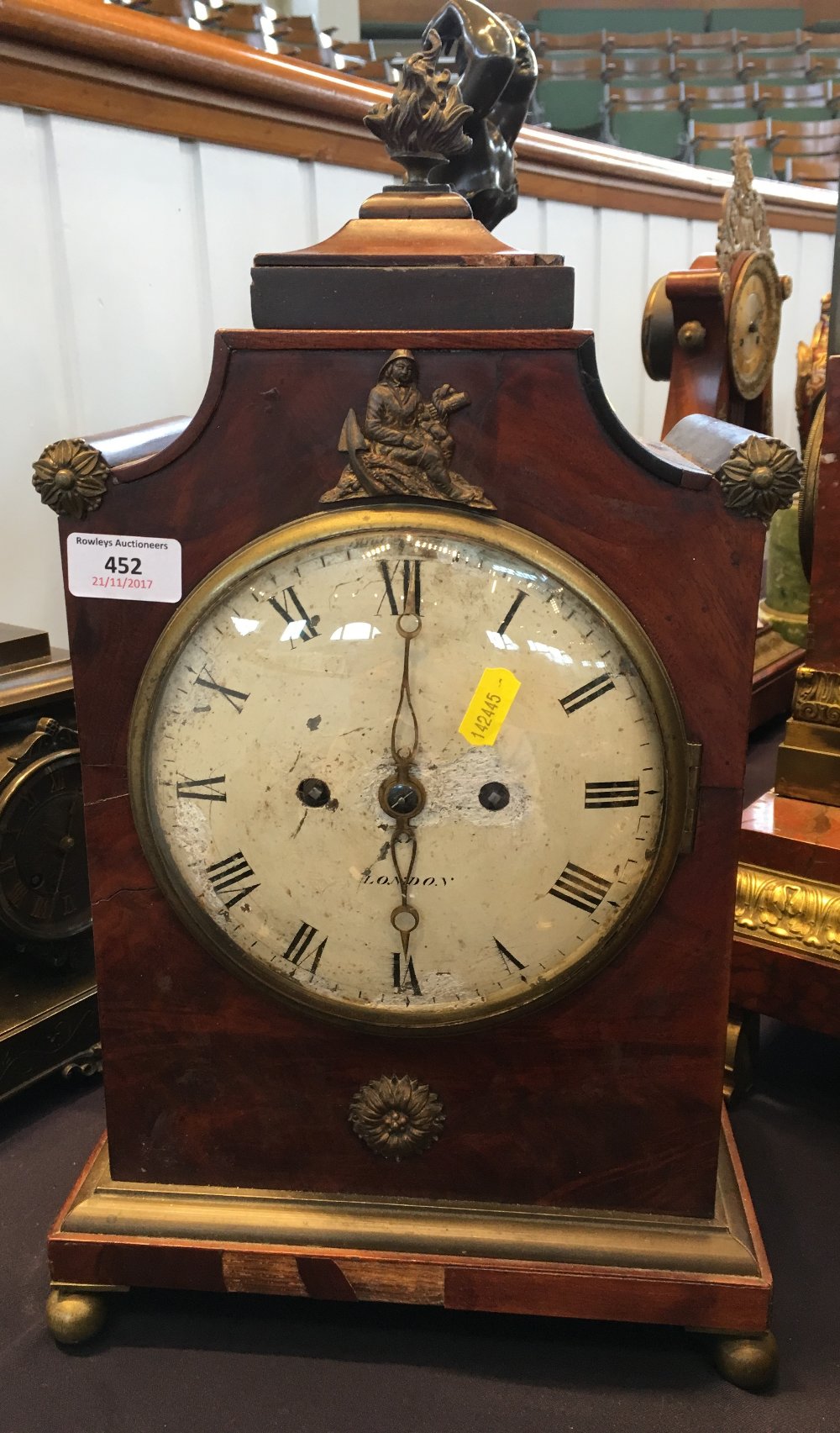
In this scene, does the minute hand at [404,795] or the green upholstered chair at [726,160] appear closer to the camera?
the minute hand at [404,795]

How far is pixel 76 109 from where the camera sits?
4.97 ft

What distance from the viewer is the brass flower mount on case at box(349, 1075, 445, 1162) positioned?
0.86m

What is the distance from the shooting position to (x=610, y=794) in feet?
2.58

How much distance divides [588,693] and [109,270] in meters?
1.19

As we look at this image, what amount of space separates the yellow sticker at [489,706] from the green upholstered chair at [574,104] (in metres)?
4.95

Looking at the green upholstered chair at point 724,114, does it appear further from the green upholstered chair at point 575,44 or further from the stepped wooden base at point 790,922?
the stepped wooden base at point 790,922

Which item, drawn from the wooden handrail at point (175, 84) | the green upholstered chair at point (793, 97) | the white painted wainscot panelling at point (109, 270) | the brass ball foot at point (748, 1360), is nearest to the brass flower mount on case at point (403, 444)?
the brass ball foot at point (748, 1360)

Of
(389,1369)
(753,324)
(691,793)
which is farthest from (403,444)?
(753,324)

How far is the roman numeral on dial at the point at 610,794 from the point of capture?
0.79m

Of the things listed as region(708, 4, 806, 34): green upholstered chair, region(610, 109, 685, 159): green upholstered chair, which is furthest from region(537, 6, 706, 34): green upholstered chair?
region(610, 109, 685, 159): green upholstered chair

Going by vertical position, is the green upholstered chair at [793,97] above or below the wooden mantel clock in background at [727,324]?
above

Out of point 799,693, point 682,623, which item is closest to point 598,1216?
point 682,623

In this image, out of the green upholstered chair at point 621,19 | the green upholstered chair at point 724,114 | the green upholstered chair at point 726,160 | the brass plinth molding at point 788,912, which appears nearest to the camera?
the brass plinth molding at point 788,912

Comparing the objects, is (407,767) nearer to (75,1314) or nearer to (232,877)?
(232,877)
